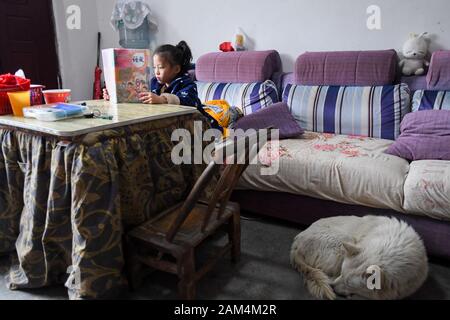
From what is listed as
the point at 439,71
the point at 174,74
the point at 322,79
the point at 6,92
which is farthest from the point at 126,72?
the point at 439,71

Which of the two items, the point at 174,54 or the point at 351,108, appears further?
the point at 351,108

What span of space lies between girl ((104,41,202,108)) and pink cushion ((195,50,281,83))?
88 centimetres

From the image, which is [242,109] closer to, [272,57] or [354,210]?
[272,57]

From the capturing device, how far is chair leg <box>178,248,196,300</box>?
1172 millimetres

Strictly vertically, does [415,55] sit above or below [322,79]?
above

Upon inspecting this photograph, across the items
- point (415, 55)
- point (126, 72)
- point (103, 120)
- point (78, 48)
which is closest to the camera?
point (103, 120)

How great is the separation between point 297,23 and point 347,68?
24.9 inches

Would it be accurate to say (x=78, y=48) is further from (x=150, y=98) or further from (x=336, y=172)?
(x=336, y=172)

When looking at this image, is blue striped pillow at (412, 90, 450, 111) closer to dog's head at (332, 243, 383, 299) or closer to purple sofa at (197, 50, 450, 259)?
purple sofa at (197, 50, 450, 259)

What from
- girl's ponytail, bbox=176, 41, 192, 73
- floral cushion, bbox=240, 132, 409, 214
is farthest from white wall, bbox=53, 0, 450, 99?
girl's ponytail, bbox=176, 41, 192, 73

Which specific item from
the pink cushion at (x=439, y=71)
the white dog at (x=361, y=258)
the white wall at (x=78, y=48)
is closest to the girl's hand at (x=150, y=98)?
the white dog at (x=361, y=258)

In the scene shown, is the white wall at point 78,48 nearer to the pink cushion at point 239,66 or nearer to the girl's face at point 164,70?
the pink cushion at point 239,66

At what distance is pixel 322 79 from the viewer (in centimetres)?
231

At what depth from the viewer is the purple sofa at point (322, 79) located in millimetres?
1515
